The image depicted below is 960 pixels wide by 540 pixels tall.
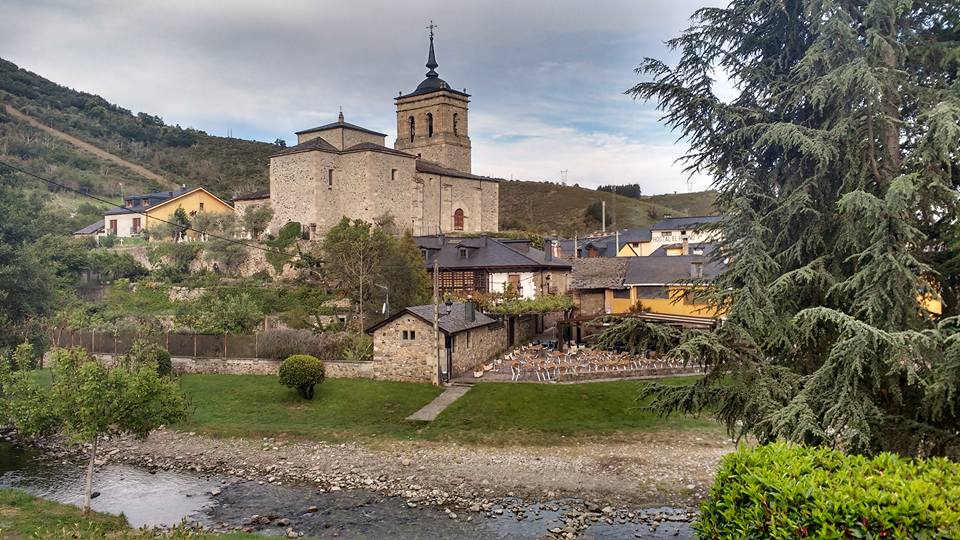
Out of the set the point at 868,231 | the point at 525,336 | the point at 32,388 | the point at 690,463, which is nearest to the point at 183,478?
the point at 32,388

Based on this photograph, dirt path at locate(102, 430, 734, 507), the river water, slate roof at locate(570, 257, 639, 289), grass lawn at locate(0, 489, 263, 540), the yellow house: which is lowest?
the river water

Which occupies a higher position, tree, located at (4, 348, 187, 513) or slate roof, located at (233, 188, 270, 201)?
slate roof, located at (233, 188, 270, 201)

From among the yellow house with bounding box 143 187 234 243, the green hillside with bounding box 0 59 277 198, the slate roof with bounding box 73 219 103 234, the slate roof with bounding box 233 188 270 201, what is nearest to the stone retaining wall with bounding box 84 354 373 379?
the slate roof with bounding box 233 188 270 201

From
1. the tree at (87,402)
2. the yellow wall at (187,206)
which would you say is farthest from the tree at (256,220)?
the tree at (87,402)

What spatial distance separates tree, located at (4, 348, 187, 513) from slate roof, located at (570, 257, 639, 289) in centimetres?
2629

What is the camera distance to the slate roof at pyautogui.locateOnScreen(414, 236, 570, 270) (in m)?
37.2

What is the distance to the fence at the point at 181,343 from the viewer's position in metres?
29.6

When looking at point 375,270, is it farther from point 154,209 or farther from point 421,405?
point 154,209

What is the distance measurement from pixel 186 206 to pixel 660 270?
1647 inches

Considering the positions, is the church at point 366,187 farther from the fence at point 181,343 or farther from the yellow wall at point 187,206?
the fence at point 181,343

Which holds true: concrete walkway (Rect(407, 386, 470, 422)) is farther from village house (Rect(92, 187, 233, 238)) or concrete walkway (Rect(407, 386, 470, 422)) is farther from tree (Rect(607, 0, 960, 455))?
village house (Rect(92, 187, 233, 238))

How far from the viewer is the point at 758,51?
12055 millimetres

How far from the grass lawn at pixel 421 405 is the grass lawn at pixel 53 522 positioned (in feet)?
15.9

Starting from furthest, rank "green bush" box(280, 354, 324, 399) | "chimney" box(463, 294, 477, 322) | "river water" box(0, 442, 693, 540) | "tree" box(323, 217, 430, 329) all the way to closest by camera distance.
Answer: "tree" box(323, 217, 430, 329)
"chimney" box(463, 294, 477, 322)
"green bush" box(280, 354, 324, 399)
"river water" box(0, 442, 693, 540)
